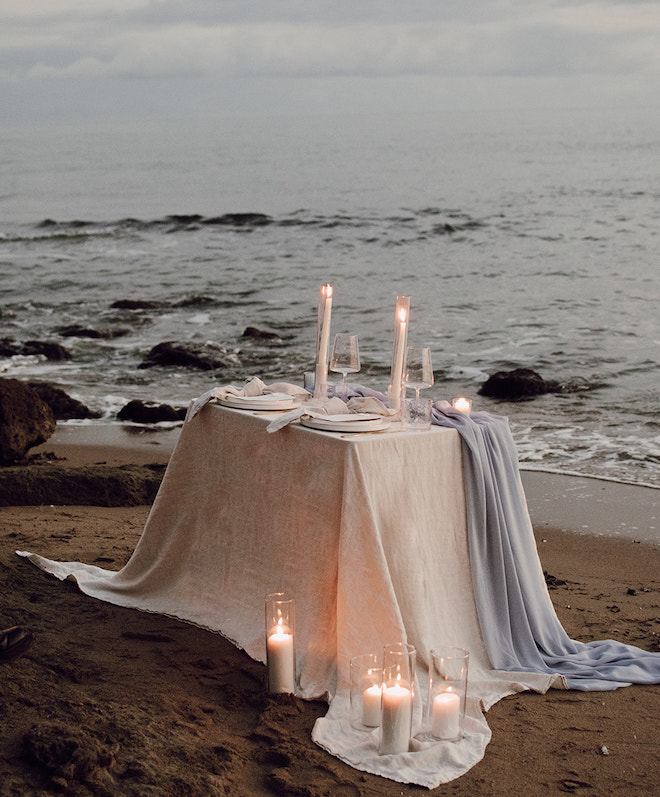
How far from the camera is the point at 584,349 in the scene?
A: 14977 mm

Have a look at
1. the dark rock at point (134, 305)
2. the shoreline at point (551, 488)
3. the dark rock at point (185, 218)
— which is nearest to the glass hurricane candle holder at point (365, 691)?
the shoreline at point (551, 488)

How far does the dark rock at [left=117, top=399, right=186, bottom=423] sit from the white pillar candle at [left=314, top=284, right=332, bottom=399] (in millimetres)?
5730

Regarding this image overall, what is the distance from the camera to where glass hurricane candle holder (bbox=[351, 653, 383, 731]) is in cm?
364

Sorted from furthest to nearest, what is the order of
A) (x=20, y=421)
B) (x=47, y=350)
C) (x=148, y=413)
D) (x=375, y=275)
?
1. (x=375, y=275)
2. (x=47, y=350)
3. (x=148, y=413)
4. (x=20, y=421)

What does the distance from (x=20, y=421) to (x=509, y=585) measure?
5.03 meters

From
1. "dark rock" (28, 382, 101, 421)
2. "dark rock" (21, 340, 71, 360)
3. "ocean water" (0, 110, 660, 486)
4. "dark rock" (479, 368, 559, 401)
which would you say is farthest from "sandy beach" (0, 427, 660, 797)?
"dark rock" (21, 340, 71, 360)

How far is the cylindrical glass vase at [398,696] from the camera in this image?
11.3 ft

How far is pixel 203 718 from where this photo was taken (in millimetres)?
3588

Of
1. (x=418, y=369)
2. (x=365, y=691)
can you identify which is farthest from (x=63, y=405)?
(x=365, y=691)

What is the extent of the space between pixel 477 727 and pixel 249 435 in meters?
1.57

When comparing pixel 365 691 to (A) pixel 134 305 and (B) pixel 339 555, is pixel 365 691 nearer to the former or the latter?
(B) pixel 339 555

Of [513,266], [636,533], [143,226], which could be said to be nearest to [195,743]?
[636,533]

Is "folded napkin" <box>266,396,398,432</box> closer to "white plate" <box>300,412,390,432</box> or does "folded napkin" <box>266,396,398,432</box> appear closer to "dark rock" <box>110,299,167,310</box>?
"white plate" <box>300,412,390,432</box>

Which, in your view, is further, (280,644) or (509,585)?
(509,585)
